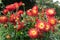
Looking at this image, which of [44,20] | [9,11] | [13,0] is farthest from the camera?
[13,0]

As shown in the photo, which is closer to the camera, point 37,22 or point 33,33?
point 33,33

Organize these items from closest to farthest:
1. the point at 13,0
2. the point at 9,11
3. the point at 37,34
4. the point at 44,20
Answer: the point at 37,34, the point at 44,20, the point at 9,11, the point at 13,0

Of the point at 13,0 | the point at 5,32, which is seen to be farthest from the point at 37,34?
the point at 13,0

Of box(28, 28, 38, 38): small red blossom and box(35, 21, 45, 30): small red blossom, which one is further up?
box(35, 21, 45, 30): small red blossom

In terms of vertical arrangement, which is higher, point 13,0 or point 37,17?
point 37,17

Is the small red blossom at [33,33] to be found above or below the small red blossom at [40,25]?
below

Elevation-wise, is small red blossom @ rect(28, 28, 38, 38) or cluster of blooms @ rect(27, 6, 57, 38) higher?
cluster of blooms @ rect(27, 6, 57, 38)

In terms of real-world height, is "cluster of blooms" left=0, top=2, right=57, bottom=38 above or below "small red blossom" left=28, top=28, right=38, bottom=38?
above

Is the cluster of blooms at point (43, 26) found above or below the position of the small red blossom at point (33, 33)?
above

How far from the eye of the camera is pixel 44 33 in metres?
2.02

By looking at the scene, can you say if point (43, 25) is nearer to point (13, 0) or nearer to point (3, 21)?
point (3, 21)

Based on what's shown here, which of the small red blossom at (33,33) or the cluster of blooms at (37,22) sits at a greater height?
the cluster of blooms at (37,22)

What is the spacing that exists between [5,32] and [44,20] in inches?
15.5

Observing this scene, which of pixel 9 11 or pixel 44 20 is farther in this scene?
pixel 9 11
